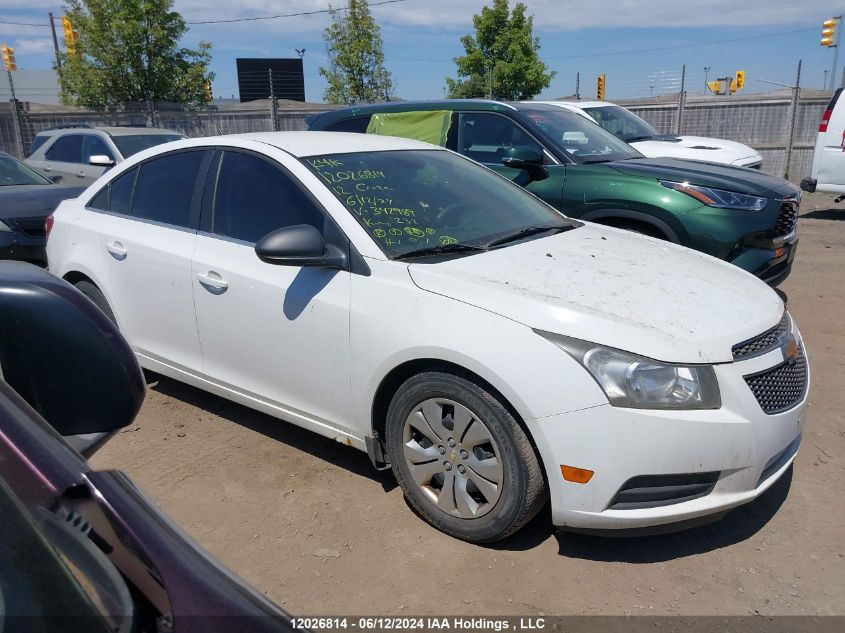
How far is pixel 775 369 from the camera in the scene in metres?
2.98

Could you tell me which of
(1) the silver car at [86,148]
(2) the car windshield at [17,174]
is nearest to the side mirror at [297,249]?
(2) the car windshield at [17,174]

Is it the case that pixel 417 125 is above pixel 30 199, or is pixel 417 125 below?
above

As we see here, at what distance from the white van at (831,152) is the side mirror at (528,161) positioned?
692cm

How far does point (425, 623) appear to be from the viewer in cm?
265

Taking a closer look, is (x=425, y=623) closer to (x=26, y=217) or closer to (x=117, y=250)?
(x=117, y=250)

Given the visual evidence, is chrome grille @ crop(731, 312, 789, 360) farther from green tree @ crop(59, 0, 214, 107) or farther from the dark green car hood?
green tree @ crop(59, 0, 214, 107)

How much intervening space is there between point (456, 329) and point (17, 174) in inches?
291

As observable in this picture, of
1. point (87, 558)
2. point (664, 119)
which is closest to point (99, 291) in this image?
point (87, 558)

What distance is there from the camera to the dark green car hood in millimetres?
5652

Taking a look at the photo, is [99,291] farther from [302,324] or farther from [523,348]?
Result: [523,348]

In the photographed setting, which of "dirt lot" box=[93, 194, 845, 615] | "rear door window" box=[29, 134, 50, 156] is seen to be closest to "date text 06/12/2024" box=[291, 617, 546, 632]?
"dirt lot" box=[93, 194, 845, 615]

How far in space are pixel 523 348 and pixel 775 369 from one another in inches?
44.4

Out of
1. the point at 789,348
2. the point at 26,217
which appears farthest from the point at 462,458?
the point at 26,217

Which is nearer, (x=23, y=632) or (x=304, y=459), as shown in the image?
(x=23, y=632)
